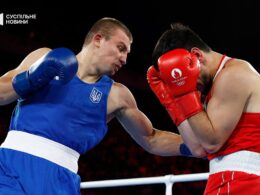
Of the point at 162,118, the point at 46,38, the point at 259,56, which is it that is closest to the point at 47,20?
the point at 46,38

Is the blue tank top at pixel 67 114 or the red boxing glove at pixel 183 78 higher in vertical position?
the red boxing glove at pixel 183 78

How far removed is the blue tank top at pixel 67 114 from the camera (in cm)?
227

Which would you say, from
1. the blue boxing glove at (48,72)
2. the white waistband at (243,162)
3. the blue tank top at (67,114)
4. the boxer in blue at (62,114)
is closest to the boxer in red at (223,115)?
the white waistband at (243,162)

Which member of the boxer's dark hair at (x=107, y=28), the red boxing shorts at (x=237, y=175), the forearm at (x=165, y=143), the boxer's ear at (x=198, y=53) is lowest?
the forearm at (x=165, y=143)

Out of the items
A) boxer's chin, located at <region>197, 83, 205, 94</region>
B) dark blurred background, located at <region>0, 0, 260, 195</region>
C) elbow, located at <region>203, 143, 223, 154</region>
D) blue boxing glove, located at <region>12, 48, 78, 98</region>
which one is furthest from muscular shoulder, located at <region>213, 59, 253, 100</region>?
dark blurred background, located at <region>0, 0, 260, 195</region>

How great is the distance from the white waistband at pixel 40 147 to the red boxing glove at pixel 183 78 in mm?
682

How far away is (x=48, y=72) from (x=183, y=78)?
663mm

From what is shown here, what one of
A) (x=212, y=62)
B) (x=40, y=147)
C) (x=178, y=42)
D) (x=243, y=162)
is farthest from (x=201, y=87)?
(x=40, y=147)

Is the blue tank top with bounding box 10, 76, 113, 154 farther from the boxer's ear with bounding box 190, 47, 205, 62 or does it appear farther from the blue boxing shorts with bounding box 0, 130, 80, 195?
the boxer's ear with bounding box 190, 47, 205, 62

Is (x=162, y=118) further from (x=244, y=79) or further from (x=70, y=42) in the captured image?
(x=244, y=79)

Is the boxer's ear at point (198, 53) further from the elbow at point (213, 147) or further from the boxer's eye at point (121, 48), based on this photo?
the boxer's eye at point (121, 48)

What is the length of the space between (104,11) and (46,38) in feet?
3.47

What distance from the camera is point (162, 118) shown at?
896 centimetres

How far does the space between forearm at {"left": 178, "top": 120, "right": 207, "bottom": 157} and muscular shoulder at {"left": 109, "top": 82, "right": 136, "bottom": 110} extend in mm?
710
